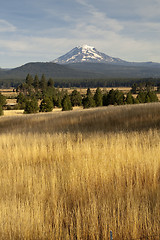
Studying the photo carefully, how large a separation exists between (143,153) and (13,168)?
296 cm

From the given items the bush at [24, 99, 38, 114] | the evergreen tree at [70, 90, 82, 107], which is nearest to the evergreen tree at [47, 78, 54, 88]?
the evergreen tree at [70, 90, 82, 107]

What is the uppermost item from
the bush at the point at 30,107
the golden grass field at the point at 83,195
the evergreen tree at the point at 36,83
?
the evergreen tree at the point at 36,83

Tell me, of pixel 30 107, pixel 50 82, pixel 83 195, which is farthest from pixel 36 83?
pixel 83 195

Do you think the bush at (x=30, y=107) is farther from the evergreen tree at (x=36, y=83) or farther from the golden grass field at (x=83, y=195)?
the evergreen tree at (x=36, y=83)

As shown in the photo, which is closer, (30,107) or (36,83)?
(30,107)

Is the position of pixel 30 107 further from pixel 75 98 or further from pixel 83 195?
pixel 83 195

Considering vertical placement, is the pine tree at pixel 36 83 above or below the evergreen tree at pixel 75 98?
above

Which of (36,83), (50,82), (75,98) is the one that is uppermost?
(50,82)

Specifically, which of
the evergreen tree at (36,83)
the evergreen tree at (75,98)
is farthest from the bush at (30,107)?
the evergreen tree at (36,83)

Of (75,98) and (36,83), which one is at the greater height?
(36,83)

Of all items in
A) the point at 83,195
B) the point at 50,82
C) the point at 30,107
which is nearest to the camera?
the point at 83,195

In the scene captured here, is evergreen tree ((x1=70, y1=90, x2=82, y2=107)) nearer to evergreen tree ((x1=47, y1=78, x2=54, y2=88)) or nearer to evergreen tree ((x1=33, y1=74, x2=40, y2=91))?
evergreen tree ((x1=47, y1=78, x2=54, y2=88))

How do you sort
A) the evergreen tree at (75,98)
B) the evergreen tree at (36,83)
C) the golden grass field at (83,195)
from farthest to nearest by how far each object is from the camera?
the evergreen tree at (36,83), the evergreen tree at (75,98), the golden grass field at (83,195)

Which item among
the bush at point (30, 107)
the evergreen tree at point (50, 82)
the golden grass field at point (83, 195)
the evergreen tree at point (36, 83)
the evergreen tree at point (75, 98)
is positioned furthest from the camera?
the evergreen tree at point (50, 82)
